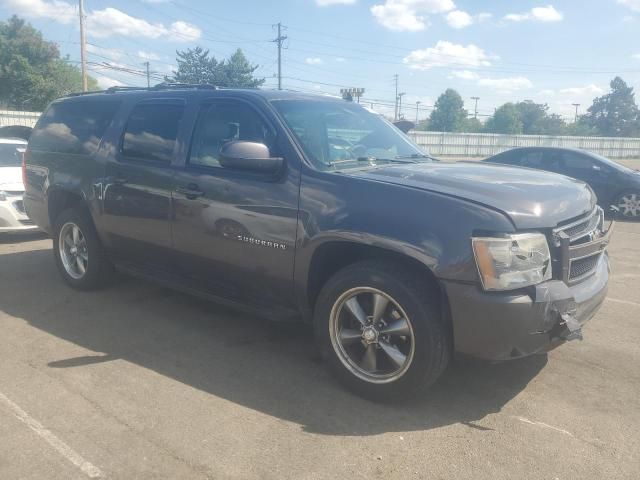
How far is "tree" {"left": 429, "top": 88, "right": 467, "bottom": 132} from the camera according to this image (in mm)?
91312

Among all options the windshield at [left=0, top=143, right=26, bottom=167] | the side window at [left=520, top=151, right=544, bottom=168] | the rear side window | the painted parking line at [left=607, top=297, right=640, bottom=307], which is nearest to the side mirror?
the rear side window

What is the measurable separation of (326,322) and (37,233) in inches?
275

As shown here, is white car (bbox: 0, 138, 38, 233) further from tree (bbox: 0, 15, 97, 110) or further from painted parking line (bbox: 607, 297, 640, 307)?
tree (bbox: 0, 15, 97, 110)

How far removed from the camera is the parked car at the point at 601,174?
39.0ft

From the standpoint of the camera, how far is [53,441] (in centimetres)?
303

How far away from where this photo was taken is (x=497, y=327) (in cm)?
301

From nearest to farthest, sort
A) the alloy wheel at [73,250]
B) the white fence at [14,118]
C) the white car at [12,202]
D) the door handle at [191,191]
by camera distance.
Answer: the door handle at [191,191] < the alloy wheel at [73,250] < the white car at [12,202] < the white fence at [14,118]

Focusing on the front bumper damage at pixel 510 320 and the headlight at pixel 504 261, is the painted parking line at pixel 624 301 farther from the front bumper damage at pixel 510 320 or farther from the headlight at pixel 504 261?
the headlight at pixel 504 261

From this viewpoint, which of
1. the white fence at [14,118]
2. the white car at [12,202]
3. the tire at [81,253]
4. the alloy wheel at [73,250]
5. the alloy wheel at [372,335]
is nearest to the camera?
the alloy wheel at [372,335]

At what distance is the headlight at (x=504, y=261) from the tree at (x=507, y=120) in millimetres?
92332

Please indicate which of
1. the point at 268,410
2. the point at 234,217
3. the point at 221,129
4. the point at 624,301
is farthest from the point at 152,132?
the point at 624,301

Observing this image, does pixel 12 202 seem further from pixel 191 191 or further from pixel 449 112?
pixel 449 112

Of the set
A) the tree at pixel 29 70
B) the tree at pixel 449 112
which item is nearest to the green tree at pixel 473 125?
the tree at pixel 449 112

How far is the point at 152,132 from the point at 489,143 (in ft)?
A: 144
